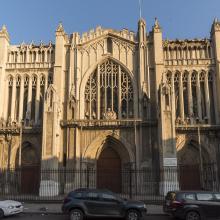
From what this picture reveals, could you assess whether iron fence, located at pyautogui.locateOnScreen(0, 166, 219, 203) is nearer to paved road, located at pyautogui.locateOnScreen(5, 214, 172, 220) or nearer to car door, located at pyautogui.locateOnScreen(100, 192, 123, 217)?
paved road, located at pyautogui.locateOnScreen(5, 214, 172, 220)

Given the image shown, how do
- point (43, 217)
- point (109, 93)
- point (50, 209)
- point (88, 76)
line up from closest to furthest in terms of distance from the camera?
point (43, 217), point (50, 209), point (109, 93), point (88, 76)

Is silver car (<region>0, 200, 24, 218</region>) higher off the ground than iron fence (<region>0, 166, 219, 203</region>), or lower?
lower

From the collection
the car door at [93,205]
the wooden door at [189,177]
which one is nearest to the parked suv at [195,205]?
the car door at [93,205]

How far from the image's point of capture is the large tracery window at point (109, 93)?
102 feet

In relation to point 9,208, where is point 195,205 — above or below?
above

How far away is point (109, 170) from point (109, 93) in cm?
701

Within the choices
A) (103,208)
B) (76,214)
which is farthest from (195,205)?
(76,214)

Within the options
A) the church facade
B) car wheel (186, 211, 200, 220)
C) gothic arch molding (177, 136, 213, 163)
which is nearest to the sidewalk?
car wheel (186, 211, 200, 220)

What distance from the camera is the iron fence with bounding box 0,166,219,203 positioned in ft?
88.4

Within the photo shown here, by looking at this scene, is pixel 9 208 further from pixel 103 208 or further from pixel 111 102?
pixel 111 102

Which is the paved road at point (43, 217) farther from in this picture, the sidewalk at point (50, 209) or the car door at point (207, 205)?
the car door at point (207, 205)

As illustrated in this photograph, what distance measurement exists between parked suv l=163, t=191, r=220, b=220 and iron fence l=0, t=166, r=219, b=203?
9.65 m

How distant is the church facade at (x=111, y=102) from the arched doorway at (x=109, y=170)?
9 cm

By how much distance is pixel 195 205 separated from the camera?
16266mm
